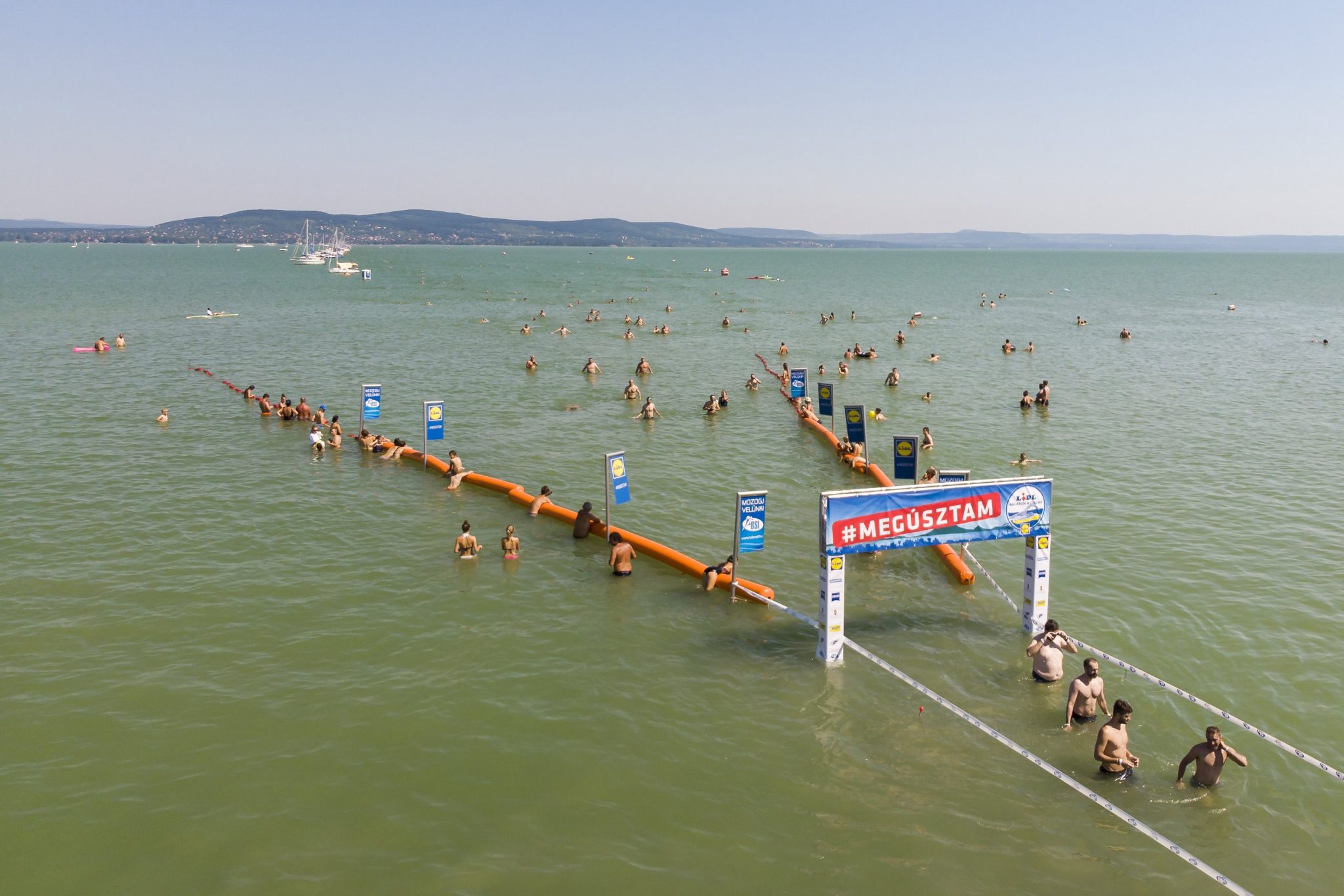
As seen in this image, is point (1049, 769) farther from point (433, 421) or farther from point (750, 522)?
point (433, 421)

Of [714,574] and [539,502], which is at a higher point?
[539,502]

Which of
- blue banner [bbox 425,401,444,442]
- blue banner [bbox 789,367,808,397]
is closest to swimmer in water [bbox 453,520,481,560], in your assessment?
blue banner [bbox 425,401,444,442]

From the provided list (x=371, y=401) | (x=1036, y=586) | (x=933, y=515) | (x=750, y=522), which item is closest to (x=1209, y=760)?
(x=1036, y=586)

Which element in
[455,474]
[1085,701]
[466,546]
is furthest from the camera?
[455,474]

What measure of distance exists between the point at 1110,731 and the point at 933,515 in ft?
14.0

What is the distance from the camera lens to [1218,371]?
50094mm

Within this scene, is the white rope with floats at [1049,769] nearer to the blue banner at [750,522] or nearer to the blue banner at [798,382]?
the blue banner at [750,522]

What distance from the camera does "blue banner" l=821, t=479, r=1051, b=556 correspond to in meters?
14.3

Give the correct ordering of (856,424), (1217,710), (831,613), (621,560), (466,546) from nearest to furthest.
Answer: (1217,710)
(831,613)
(621,560)
(466,546)
(856,424)

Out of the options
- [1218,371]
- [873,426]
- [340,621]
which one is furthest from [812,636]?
[1218,371]

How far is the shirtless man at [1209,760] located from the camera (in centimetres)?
1160

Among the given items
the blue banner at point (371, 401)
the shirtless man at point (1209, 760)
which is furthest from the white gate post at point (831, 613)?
the blue banner at point (371, 401)

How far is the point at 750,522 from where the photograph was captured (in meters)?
17.4

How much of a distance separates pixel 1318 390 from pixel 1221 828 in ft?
139
